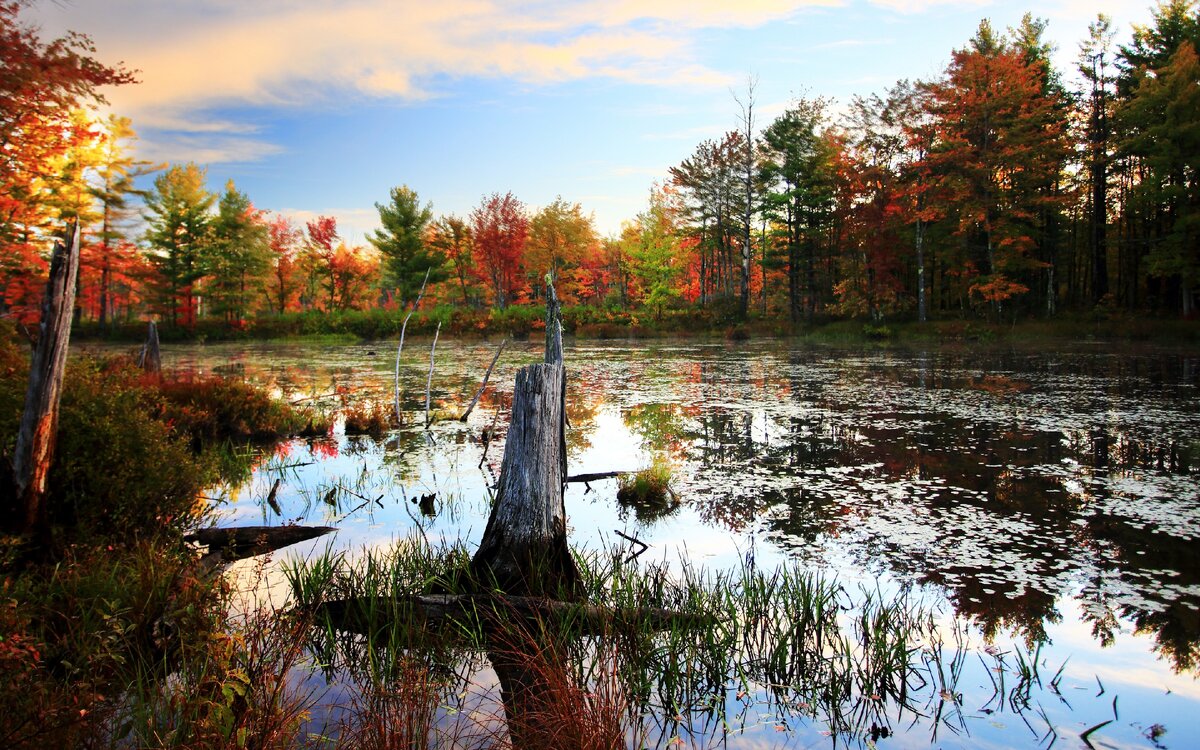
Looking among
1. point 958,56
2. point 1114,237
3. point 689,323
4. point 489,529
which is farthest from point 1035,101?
point 489,529

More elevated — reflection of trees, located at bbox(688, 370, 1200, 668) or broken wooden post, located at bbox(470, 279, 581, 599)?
broken wooden post, located at bbox(470, 279, 581, 599)

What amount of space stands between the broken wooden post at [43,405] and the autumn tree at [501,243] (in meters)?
42.1

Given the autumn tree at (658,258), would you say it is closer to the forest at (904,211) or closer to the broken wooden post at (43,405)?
the forest at (904,211)

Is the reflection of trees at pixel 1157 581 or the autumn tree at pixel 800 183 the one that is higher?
the autumn tree at pixel 800 183

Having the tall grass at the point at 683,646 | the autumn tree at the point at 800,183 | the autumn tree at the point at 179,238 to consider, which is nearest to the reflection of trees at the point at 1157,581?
the tall grass at the point at 683,646

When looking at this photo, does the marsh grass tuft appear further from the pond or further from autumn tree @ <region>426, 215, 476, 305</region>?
autumn tree @ <region>426, 215, 476, 305</region>

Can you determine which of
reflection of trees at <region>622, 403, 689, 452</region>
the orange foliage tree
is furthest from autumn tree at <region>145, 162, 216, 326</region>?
reflection of trees at <region>622, 403, 689, 452</region>

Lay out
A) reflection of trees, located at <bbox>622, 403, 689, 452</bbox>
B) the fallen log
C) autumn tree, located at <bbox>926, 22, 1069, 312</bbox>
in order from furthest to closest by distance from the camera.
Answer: autumn tree, located at <bbox>926, 22, 1069, 312</bbox> → reflection of trees, located at <bbox>622, 403, 689, 452</bbox> → the fallen log

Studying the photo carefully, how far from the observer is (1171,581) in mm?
4160

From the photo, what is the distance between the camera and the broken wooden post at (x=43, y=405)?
13.4 ft

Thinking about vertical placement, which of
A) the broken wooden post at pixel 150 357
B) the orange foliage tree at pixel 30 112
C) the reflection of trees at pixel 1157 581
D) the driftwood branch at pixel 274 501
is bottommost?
the reflection of trees at pixel 1157 581

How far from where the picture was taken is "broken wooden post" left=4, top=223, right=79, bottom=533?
160 inches

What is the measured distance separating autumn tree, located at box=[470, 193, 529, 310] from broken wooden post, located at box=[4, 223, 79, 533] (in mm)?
42068

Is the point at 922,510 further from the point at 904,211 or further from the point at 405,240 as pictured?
the point at 405,240
